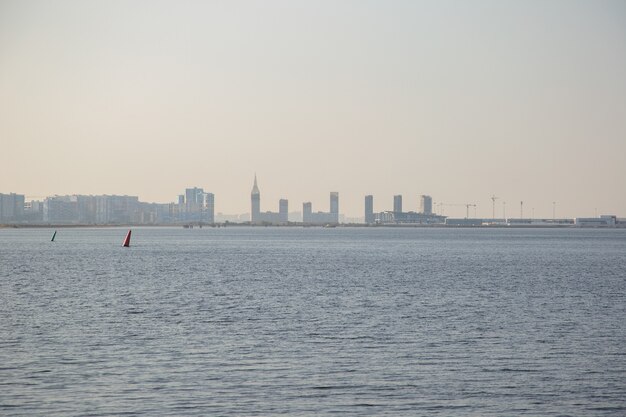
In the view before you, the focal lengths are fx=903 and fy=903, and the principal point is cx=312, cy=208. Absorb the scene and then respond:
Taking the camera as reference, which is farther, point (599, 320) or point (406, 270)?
point (406, 270)

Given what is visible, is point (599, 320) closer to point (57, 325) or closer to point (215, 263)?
point (57, 325)

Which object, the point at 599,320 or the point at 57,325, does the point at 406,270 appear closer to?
the point at 599,320

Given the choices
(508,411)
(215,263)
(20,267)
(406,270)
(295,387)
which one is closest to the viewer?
(508,411)

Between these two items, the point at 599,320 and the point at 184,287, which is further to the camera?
the point at 184,287

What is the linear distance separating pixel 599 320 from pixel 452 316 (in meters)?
8.42

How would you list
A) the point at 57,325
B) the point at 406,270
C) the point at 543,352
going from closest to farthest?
the point at 543,352 < the point at 57,325 < the point at 406,270

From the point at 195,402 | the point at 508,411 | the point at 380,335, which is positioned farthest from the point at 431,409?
the point at 380,335

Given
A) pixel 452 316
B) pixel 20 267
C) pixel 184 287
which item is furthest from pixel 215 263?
pixel 452 316

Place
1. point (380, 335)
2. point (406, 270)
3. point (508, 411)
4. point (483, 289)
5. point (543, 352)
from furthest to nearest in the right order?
point (406, 270) < point (483, 289) < point (380, 335) < point (543, 352) < point (508, 411)

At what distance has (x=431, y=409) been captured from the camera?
96.6ft

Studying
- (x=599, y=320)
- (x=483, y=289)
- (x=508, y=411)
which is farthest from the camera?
(x=483, y=289)

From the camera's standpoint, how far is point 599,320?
172ft

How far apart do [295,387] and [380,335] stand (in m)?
13.0

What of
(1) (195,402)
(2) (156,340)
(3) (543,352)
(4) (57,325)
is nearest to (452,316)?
(3) (543,352)
